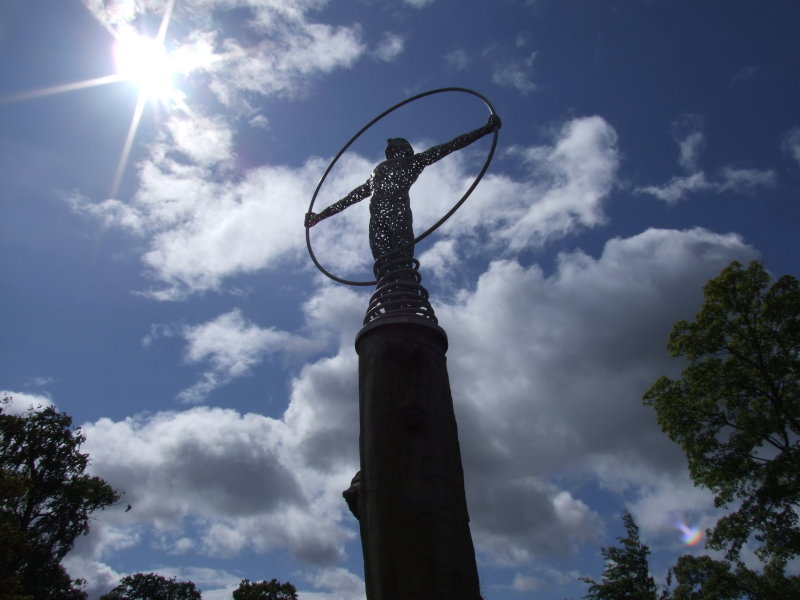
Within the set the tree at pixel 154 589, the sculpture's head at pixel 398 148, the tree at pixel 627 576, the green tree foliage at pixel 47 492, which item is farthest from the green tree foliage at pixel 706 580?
the tree at pixel 154 589

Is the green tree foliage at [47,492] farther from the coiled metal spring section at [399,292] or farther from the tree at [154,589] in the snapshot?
the tree at [154,589]

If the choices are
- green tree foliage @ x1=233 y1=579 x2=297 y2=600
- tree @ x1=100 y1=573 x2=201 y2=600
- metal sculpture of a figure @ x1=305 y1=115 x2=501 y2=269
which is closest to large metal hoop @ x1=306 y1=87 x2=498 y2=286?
metal sculpture of a figure @ x1=305 y1=115 x2=501 y2=269

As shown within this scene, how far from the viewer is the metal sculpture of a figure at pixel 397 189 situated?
828cm

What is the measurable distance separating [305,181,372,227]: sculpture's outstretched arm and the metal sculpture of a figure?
0.67 ft

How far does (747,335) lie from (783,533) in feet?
16.5

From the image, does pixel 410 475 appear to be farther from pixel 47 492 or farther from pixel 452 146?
pixel 47 492

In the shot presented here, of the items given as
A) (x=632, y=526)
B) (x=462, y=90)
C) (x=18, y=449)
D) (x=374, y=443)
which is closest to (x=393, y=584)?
(x=374, y=443)

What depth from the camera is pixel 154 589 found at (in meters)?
73.4

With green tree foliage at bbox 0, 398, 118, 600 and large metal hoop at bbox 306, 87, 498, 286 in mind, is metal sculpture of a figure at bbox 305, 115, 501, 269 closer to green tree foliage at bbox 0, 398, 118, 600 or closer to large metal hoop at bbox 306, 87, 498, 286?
large metal hoop at bbox 306, 87, 498, 286

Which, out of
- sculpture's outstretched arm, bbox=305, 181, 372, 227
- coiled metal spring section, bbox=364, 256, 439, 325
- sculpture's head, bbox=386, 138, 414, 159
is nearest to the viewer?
coiled metal spring section, bbox=364, 256, 439, 325

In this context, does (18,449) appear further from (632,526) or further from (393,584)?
(632,526)

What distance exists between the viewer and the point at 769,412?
14953mm

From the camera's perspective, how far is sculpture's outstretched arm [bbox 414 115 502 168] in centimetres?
880

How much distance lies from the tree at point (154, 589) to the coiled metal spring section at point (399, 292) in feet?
252
